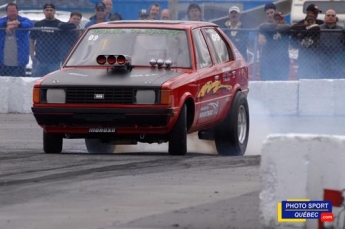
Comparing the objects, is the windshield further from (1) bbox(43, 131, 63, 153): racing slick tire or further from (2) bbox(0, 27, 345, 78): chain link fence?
(2) bbox(0, 27, 345, 78): chain link fence

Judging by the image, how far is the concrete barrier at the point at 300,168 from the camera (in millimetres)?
7449

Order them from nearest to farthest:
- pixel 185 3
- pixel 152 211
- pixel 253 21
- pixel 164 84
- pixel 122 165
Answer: pixel 152 211 → pixel 122 165 → pixel 164 84 → pixel 253 21 → pixel 185 3

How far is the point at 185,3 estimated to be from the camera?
104ft

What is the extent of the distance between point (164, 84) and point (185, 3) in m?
19.5

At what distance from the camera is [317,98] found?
20328mm

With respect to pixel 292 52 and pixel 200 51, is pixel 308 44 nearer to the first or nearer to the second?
pixel 292 52

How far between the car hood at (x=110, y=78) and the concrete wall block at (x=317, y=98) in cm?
746

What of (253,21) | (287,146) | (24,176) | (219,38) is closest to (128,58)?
(219,38)

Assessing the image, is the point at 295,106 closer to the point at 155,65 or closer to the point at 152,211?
the point at 155,65

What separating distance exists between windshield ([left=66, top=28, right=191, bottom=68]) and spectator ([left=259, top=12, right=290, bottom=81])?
7134 mm

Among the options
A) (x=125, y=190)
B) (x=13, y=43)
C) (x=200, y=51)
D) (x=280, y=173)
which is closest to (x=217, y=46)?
(x=200, y=51)

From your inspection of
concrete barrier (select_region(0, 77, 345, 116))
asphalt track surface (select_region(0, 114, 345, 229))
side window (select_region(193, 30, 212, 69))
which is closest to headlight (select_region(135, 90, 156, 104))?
asphalt track surface (select_region(0, 114, 345, 229))

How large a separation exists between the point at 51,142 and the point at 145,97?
51.4 inches

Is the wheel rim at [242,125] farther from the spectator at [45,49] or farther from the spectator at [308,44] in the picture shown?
the spectator at [45,49]
